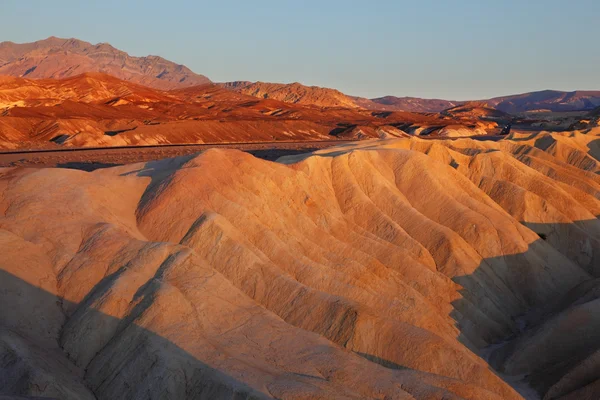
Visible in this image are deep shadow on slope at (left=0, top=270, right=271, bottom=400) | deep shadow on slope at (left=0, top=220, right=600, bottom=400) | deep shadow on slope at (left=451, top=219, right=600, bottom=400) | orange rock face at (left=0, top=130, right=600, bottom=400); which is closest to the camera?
deep shadow on slope at (left=0, top=270, right=271, bottom=400)

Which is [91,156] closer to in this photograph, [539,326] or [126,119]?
[126,119]

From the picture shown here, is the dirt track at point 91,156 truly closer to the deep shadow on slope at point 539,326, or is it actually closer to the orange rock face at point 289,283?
the orange rock face at point 289,283

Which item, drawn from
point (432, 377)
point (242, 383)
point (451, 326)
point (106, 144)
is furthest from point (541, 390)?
point (106, 144)

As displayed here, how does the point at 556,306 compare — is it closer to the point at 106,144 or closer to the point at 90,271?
the point at 90,271

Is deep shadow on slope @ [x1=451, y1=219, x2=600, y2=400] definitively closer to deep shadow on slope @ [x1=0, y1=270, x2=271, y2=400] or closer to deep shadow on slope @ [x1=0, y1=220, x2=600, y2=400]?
deep shadow on slope @ [x1=0, y1=220, x2=600, y2=400]

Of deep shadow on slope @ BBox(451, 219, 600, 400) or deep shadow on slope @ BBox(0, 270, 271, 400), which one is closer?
deep shadow on slope @ BBox(0, 270, 271, 400)

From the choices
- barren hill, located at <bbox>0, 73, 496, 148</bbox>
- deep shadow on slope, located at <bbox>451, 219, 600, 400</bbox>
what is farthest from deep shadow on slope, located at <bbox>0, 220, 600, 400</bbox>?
barren hill, located at <bbox>0, 73, 496, 148</bbox>
